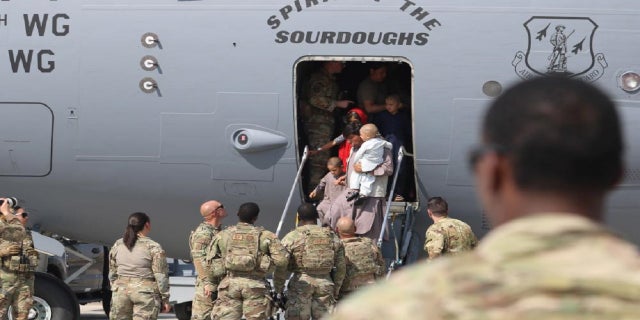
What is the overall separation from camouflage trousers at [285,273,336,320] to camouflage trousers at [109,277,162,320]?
133 cm

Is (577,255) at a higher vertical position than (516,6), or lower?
lower

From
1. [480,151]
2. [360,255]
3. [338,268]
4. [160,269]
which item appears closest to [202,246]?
[160,269]

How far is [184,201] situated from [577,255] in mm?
8954

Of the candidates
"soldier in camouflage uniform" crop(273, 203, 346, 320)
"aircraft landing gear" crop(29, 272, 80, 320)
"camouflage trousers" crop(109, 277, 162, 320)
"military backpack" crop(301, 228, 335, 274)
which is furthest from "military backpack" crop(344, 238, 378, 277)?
"aircraft landing gear" crop(29, 272, 80, 320)

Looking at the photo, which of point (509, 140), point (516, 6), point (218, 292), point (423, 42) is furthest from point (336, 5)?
point (509, 140)

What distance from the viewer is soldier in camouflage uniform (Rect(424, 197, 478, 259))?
1032cm

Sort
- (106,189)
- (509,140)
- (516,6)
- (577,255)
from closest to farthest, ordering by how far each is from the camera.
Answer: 1. (577,255)
2. (509,140)
3. (516,6)
4. (106,189)

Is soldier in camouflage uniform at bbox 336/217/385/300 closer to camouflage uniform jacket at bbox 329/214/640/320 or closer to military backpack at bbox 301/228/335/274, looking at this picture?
military backpack at bbox 301/228/335/274

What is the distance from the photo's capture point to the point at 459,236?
412 inches

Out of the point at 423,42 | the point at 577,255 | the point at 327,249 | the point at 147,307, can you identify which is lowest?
the point at 147,307

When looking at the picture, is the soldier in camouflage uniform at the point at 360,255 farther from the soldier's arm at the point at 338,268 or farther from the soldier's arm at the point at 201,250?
the soldier's arm at the point at 201,250

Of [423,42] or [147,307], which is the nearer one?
[423,42]

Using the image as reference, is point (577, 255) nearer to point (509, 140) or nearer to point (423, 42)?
point (509, 140)

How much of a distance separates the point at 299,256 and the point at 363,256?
2.06 feet
